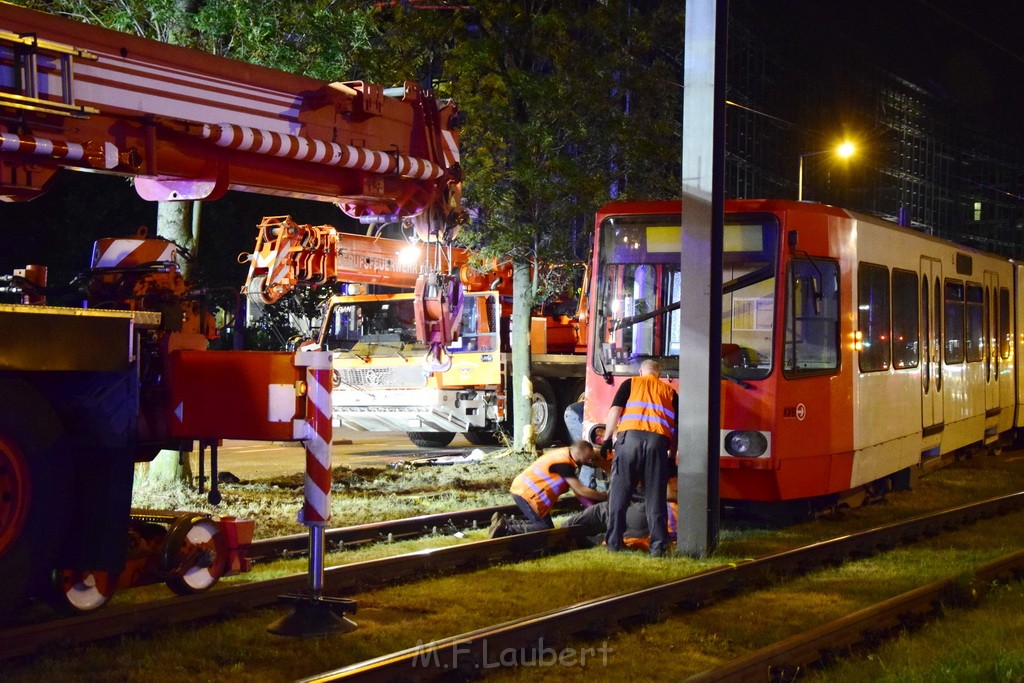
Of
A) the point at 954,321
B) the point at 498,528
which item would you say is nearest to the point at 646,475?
the point at 498,528

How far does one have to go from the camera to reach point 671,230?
37.3 ft

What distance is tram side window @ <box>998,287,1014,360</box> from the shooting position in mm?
18016

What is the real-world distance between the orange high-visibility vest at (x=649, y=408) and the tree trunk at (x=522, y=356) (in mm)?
8371

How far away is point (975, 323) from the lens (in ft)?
53.4

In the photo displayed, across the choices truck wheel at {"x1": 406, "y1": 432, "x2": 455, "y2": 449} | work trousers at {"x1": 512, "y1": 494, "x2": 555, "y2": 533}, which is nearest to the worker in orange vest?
work trousers at {"x1": 512, "y1": 494, "x2": 555, "y2": 533}

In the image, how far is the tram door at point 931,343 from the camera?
1380cm

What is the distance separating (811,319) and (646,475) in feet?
7.32

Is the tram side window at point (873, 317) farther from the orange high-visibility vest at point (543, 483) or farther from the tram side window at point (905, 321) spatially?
the orange high-visibility vest at point (543, 483)

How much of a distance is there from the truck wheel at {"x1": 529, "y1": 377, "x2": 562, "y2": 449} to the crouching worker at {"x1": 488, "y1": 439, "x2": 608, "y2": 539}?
Result: 1010cm

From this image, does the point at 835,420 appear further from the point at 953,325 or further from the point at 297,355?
the point at 297,355

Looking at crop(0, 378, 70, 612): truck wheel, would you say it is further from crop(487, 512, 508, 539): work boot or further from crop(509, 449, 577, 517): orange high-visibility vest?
crop(509, 449, 577, 517): orange high-visibility vest

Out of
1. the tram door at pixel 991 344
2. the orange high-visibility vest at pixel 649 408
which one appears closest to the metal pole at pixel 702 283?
the orange high-visibility vest at pixel 649 408

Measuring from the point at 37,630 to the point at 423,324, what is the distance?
6082 mm

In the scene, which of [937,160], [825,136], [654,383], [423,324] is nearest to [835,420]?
[654,383]
